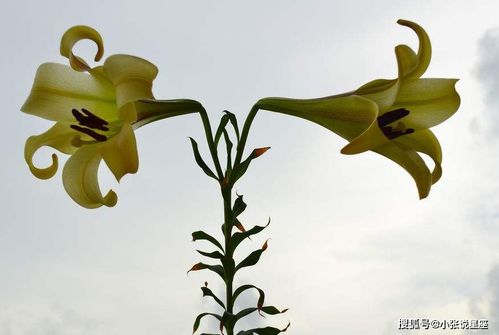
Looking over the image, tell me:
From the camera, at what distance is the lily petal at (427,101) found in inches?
119

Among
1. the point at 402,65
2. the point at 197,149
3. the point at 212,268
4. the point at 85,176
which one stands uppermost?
the point at 402,65

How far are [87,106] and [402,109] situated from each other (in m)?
1.34

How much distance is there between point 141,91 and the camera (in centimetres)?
285

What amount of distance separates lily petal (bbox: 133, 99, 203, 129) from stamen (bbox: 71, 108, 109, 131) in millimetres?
132

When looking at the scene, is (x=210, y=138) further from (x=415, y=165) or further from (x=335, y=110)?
(x=415, y=165)

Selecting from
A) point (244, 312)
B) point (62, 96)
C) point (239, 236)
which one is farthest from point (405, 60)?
point (62, 96)

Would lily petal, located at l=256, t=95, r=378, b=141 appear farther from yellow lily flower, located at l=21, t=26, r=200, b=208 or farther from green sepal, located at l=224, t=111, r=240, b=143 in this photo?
yellow lily flower, located at l=21, t=26, r=200, b=208

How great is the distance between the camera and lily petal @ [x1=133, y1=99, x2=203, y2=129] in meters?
2.88

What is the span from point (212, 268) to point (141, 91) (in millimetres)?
799

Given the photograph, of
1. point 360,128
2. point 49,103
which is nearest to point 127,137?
point 49,103

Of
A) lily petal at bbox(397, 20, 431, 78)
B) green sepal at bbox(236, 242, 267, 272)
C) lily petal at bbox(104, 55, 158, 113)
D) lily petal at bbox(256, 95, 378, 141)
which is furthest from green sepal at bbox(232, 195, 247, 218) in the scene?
lily petal at bbox(397, 20, 431, 78)

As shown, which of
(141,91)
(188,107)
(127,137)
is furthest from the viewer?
(188,107)

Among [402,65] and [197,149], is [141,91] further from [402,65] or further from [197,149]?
[402,65]

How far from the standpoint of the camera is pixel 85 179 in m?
3.09
